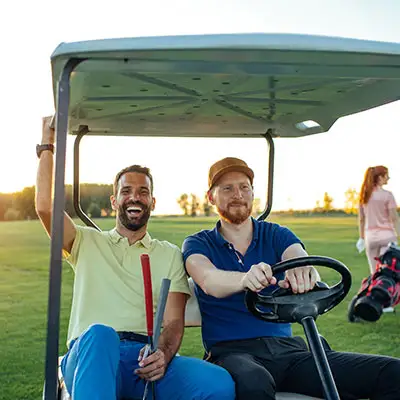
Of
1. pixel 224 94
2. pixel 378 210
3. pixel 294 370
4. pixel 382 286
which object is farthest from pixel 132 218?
pixel 378 210

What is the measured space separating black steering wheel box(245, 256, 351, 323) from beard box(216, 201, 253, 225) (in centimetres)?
54

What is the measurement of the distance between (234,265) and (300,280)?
1.66 ft

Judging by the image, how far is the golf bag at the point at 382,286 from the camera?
7.39m

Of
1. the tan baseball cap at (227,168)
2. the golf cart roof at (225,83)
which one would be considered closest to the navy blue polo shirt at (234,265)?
the tan baseball cap at (227,168)

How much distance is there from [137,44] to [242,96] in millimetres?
1027

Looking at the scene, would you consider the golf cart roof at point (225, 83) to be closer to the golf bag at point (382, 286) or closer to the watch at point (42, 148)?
the watch at point (42, 148)

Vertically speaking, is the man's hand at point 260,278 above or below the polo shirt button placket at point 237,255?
below

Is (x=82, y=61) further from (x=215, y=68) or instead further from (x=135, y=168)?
(x=135, y=168)

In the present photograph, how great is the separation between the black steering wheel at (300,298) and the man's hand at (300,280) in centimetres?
3

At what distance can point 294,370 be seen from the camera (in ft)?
10.2

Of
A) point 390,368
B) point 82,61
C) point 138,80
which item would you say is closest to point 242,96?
point 138,80

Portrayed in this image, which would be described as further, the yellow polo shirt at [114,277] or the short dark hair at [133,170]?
the short dark hair at [133,170]

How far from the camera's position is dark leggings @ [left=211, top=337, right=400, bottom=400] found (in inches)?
113

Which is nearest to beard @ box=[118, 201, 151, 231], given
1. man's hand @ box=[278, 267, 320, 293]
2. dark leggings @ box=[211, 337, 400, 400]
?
dark leggings @ box=[211, 337, 400, 400]
